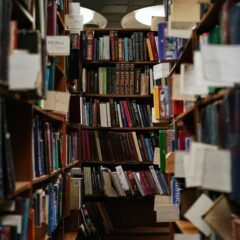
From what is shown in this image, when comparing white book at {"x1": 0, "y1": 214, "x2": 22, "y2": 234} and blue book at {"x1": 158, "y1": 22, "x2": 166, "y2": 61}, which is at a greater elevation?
blue book at {"x1": 158, "y1": 22, "x2": 166, "y2": 61}

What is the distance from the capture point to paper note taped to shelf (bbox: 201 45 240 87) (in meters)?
1.20

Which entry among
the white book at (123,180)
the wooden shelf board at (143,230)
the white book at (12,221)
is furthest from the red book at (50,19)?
the wooden shelf board at (143,230)

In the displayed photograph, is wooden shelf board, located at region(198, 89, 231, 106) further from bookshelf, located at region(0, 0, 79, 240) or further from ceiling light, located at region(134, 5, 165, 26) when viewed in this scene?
ceiling light, located at region(134, 5, 165, 26)

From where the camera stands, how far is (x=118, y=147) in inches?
149

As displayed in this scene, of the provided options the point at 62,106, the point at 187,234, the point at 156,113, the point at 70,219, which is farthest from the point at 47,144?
the point at 70,219

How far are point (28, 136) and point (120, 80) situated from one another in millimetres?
2253

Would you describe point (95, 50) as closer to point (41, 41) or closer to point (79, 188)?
point (79, 188)

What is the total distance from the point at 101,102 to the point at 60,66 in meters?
1.22

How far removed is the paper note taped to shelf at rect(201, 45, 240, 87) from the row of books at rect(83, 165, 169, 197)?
2578 millimetres

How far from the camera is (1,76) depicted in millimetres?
1213

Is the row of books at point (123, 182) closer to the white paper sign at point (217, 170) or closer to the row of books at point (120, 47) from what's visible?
Result: the row of books at point (120, 47)

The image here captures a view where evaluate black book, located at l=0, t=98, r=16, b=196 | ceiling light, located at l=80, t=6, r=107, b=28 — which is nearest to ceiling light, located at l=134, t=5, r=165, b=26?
ceiling light, located at l=80, t=6, r=107, b=28

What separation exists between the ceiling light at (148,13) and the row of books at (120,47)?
27 centimetres

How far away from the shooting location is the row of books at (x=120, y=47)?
12.6 feet
